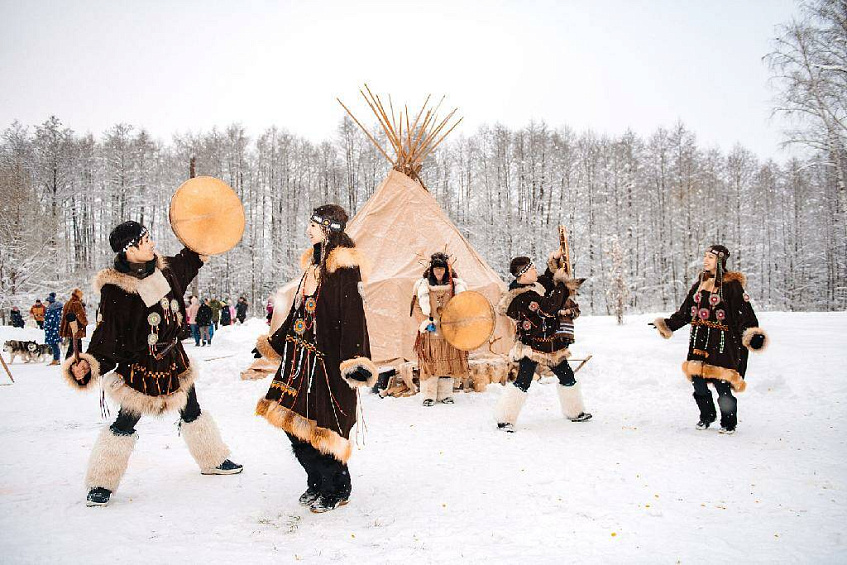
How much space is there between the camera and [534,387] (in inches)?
288

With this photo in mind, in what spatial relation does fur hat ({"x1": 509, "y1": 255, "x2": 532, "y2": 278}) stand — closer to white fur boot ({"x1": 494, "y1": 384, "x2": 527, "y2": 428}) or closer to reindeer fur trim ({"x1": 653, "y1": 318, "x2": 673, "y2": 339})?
white fur boot ({"x1": 494, "y1": 384, "x2": 527, "y2": 428})

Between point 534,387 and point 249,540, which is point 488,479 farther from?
point 534,387

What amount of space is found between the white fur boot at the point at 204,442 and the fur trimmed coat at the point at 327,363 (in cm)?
86

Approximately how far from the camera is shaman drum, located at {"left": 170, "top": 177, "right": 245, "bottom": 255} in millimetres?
3654

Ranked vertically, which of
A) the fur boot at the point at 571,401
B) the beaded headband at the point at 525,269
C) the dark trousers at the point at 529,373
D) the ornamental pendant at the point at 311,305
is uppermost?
the beaded headband at the point at 525,269

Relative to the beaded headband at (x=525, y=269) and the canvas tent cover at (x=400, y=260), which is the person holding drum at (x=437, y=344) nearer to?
the canvas tent cover at (x=400, y=260)

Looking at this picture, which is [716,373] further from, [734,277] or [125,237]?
[125,237]

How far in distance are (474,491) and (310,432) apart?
1.20 meters

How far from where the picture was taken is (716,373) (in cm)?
487

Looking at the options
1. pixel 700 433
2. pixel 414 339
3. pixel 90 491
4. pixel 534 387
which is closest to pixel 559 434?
pixel 700 433

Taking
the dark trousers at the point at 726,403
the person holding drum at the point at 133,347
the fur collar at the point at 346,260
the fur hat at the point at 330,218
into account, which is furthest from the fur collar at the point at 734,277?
the person holding drum at the point at 133,347

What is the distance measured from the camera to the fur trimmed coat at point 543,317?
530 cm

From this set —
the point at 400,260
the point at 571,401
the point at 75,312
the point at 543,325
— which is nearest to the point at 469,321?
the point at 543,325

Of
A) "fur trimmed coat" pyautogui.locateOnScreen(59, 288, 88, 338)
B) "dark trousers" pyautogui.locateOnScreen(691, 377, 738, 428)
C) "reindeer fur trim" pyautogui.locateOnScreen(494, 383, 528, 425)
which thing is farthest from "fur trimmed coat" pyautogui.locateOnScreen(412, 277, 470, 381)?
"fur trimmed coat" pyautogui.locateOnScreen(59, 288, 88, 338)
